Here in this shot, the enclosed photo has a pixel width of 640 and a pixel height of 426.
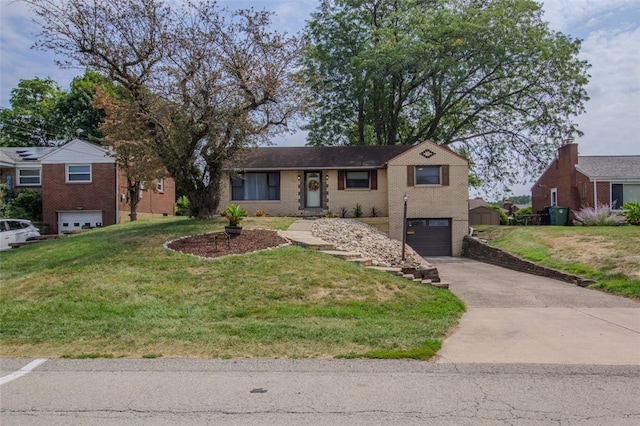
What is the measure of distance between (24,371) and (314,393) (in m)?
3.87

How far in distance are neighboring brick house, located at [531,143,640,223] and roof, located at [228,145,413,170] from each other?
36.5 ft

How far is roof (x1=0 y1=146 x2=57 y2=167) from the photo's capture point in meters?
26.6

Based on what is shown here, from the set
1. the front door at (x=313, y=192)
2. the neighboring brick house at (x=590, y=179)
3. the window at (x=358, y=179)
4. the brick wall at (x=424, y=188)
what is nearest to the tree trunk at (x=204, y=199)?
the front door at (x=313, y=192)

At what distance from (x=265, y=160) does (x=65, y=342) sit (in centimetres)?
1820

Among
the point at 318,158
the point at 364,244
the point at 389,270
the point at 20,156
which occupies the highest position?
the point at 20,156

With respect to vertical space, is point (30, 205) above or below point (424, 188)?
below

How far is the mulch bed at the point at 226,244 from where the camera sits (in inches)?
497

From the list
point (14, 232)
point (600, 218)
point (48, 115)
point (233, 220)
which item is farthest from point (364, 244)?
point (48, 115)

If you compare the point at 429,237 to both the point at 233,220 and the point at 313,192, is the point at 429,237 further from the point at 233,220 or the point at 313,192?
the point at 233,220

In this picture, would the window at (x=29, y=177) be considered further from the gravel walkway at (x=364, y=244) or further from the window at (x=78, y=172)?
the gravel walkway at (x=364, y=244)

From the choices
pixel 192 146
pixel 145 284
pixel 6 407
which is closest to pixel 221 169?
pixel 192 146

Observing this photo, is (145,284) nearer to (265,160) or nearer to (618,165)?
(265,160)

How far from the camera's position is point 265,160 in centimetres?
2473

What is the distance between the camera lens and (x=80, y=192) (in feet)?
83.1
